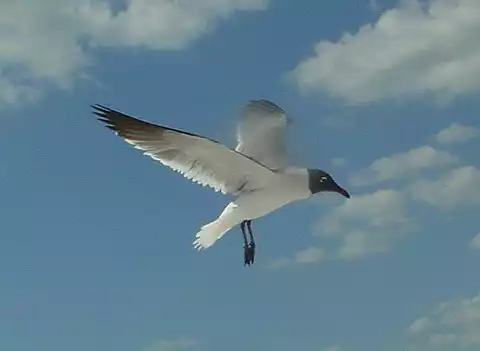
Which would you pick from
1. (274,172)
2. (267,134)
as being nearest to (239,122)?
(267,134)

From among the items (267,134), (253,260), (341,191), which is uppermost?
(267,134)

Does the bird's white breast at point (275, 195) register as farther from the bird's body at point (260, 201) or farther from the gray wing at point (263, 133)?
the gray wing at point (263, 133)

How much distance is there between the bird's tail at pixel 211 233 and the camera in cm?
715

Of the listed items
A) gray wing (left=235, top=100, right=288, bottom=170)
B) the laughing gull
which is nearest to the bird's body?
the laughing gull

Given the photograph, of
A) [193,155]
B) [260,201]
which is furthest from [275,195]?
[193,155]

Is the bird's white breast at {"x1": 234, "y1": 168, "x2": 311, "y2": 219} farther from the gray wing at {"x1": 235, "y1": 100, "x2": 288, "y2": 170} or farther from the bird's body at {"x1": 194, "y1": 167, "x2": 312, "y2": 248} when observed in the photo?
the gray wing at {"x1": 235, "y1": 100, "x2": 288, "y2": 170}

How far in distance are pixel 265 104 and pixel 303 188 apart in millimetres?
1101

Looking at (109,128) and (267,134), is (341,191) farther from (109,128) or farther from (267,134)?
(109,128)

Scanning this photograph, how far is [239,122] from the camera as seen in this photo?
24.7 ft

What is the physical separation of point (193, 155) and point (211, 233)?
52 cm

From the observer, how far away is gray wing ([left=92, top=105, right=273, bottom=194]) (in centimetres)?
681

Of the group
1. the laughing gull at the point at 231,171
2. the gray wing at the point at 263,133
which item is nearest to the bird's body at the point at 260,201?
the laughing gull at the point at 231,171

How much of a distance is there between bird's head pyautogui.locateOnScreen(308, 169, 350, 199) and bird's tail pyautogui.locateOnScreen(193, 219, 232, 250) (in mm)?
600

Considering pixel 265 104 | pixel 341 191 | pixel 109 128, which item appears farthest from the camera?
pixel 265 104
